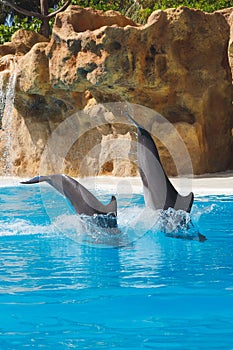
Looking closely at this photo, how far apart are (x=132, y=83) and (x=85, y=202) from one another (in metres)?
7.31

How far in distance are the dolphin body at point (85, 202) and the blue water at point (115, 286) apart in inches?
6.3

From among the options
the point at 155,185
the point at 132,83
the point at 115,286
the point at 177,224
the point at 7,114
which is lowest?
the point at 115,286

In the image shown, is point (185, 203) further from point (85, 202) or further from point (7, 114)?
point (7, 114)

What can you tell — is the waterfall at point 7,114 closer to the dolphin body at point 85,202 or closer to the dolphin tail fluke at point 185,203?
the dolphin body at point 85,202

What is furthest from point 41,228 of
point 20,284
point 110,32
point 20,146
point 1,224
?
point 20,146

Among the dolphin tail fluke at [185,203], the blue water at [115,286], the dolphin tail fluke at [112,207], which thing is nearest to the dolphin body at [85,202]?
the dolphin tail fluke at [112,207]

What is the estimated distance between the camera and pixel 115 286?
4.79 metres

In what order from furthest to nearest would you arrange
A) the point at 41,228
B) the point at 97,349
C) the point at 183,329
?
1. the point at 41,228
2. the point at 183,329
3. the point at 97,349

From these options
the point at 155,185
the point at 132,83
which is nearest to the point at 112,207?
the point at 155,185

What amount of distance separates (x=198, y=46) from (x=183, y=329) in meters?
10.8

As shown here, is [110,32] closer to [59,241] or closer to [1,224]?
[1,224]

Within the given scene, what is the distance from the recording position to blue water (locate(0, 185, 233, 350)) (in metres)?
3.71

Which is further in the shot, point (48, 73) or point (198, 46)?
point (48, 73)

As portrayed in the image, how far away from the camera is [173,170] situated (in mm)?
14508
